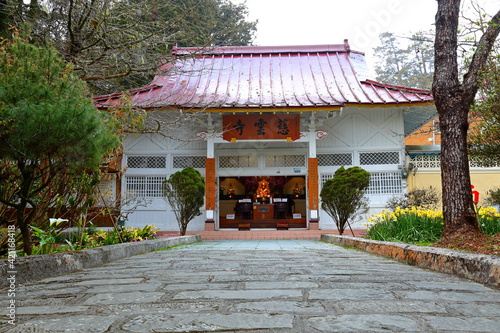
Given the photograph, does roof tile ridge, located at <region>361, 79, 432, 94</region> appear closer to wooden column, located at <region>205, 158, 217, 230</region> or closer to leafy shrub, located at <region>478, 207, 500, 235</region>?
wooden column, located at <region>205, 158, 217, 230</region>

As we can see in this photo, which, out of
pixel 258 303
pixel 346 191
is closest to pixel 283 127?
pixel 346 191

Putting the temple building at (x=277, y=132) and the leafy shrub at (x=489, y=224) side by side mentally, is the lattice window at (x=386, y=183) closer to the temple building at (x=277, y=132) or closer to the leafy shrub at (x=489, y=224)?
the temple building at (x=277, y=132)

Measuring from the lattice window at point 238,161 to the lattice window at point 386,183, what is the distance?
179 inches

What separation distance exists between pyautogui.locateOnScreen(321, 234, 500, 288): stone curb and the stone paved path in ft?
0.43

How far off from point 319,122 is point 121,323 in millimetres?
13414

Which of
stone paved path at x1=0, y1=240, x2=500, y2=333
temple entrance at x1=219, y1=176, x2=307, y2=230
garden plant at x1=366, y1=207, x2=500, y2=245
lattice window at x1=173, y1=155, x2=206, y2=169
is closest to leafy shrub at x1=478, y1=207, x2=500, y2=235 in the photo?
garden plant at x1=366, y1=207, x2=500, y2=245

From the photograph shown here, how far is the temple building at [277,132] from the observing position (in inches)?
563

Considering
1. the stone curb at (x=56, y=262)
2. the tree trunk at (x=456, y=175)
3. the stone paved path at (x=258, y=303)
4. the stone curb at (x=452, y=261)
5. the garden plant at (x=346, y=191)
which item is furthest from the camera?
the garden plant at (x=346, y=191)

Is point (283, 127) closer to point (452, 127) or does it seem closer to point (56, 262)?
point (452, 127)

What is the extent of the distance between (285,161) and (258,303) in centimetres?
1345

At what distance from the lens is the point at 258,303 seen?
240cm

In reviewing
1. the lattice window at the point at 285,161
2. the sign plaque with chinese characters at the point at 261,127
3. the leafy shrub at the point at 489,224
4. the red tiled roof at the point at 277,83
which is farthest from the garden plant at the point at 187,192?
the leafy shrub at the point at 489,224

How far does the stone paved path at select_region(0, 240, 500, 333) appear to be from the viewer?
1.95m

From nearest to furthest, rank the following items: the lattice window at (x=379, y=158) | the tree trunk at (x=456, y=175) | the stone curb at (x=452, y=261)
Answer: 1. the stone curb at (x=452, y=261)
2. the tree trunk at (x=456, y=175)
3. the lattice window at (x=379, y=158)
